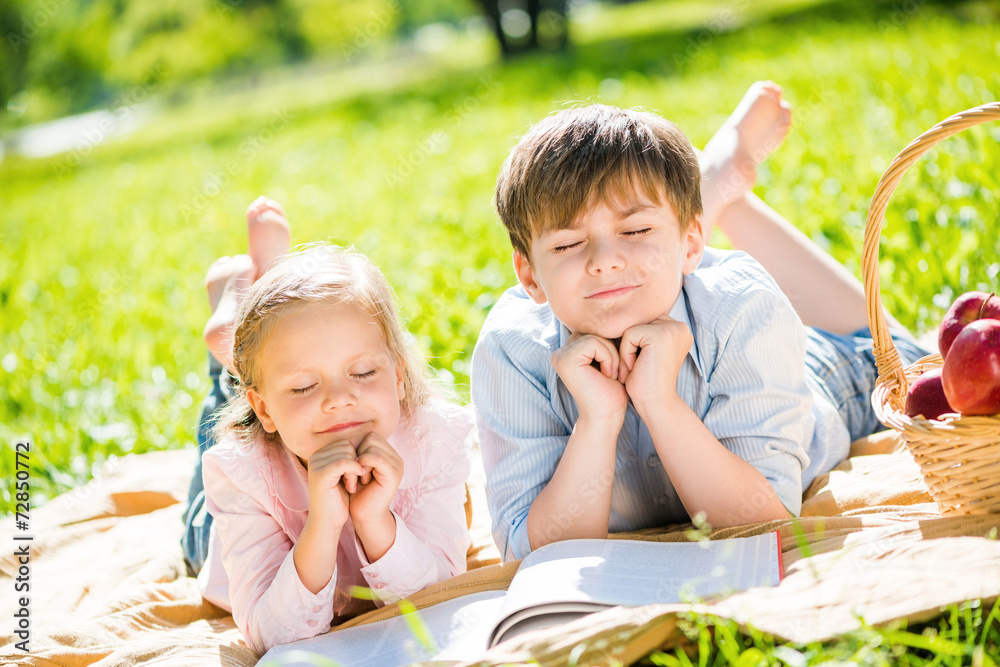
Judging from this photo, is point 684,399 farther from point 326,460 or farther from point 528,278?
point 326,460

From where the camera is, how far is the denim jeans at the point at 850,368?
2.88 metres

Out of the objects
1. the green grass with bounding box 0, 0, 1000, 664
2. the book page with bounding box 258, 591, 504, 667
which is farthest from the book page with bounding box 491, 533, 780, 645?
the green grass with bounding box 0, 0, 1000, 664

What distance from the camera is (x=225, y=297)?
296 cm

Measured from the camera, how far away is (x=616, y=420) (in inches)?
83.0

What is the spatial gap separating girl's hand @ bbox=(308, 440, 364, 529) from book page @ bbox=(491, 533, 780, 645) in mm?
440

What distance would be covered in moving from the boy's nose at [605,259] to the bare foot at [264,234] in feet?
4.40

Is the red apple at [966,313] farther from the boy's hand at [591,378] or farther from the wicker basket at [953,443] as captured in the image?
the boy's hand at [591,378]

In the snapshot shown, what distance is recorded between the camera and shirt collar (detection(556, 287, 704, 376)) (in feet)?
7.52

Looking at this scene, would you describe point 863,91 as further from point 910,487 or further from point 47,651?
point 47,651

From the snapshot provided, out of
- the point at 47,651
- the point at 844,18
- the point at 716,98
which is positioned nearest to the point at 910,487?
the point at 47,651
